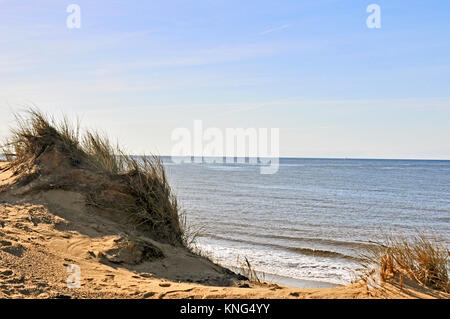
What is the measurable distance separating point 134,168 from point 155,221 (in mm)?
Answer: 1244

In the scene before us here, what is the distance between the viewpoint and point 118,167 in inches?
381

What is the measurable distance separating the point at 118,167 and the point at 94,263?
3.48 meters

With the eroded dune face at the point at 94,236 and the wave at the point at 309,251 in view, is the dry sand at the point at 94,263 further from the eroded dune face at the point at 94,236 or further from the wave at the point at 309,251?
the wave at the point at 309,251

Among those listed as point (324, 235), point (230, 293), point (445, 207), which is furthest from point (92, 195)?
point (445, 207)

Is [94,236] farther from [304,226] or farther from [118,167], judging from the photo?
[304,226]

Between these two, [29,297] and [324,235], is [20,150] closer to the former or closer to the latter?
[29,297]

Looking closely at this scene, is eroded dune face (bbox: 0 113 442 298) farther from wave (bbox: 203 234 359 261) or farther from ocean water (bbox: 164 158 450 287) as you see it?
wave (bbox: 203 234 359 261)

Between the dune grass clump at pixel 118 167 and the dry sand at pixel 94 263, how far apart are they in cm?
42

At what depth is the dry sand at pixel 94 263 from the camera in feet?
16.7

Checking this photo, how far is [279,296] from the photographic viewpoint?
499 cm
